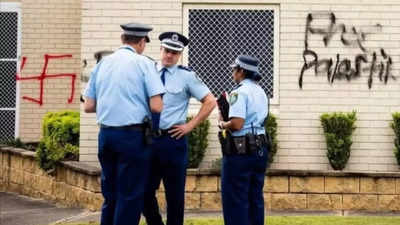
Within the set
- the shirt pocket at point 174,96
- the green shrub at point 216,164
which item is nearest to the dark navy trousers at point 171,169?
the shirt pocket at point 174,96

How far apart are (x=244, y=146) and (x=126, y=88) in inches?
53.2

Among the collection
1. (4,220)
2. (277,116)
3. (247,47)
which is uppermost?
(247,47)

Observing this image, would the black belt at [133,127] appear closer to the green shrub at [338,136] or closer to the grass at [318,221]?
the grass at [318,221]

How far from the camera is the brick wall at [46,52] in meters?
13.7

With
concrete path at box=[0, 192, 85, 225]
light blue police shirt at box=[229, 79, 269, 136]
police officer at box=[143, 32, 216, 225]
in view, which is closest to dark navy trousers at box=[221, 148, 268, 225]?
light blue police shirt at box=[229, 79, 269, 136]

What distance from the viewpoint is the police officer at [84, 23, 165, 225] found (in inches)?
236

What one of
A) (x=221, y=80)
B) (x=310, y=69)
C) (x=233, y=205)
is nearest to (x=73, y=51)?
(x=221, y=80)

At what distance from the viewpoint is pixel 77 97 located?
13.7 m

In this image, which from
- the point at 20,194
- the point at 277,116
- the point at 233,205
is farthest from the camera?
the point at 20,194

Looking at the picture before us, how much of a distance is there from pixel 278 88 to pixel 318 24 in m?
0.97

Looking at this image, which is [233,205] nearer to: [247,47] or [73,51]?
[247,47]

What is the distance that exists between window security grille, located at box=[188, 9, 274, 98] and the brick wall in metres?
3.47

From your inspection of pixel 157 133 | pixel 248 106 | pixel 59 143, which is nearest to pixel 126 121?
pixel 157 133

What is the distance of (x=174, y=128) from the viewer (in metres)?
6.88
